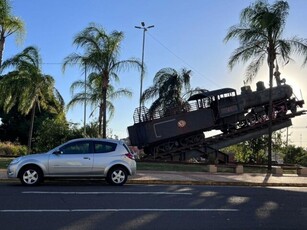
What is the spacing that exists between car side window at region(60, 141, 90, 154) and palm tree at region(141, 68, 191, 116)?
2081 centimetres

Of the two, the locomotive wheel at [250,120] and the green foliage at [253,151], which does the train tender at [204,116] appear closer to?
the locomotive wheel at [250,120]

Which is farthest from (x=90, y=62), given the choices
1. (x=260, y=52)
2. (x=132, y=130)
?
(x=260, y=52)

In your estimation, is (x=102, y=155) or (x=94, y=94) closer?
(x=102, y=155)

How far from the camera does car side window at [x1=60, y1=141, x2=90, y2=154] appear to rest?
14945mm

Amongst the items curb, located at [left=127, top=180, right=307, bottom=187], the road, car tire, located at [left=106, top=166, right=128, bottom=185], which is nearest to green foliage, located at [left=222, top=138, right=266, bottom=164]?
curb, located at [left=127, top=180, right=307, bottom=187]

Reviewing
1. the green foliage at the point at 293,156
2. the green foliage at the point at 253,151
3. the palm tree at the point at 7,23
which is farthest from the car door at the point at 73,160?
the green foliage at the point at 293,156

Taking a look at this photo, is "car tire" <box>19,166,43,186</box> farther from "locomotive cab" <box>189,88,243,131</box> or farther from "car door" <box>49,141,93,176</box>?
"locomotive cab" <box>189,88,243,131</box>

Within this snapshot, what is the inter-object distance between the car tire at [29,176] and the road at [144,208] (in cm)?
32

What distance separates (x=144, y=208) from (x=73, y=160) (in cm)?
476

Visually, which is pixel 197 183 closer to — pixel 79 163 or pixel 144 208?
pixel 79 163

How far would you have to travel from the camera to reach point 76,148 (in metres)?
15.0

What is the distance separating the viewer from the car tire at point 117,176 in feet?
50.0

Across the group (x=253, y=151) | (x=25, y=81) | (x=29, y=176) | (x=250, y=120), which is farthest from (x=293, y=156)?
(x=29, y=176)

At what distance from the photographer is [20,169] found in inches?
568
